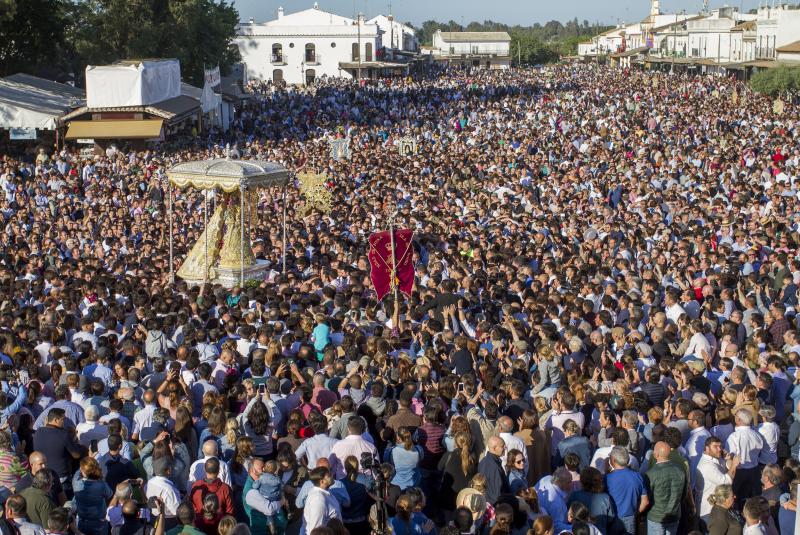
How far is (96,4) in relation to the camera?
4144 centimetres

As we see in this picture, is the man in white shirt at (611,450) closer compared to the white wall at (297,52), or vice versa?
the man in white shirt at (611,450)

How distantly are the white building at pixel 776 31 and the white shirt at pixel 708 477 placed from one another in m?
53.0

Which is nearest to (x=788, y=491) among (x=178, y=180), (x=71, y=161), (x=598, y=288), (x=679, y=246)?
(x=598, y=288)

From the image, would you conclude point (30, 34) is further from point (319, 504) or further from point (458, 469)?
point (319, 504)

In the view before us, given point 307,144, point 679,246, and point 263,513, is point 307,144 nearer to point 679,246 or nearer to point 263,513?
point 679,246

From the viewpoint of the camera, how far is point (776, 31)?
187 ft

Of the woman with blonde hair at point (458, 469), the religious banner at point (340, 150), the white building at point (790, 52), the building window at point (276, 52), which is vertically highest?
the building window at point (276, 52)

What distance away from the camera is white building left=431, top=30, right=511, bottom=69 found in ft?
376

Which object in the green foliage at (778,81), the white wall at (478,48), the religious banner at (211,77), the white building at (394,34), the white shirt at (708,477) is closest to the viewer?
the white shirt at (708,477)

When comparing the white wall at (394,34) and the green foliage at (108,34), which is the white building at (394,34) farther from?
the green foliage at (108,34)

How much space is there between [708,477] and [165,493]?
11.2ft

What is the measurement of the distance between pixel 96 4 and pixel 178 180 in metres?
29.8

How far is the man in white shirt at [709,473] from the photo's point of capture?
661cm

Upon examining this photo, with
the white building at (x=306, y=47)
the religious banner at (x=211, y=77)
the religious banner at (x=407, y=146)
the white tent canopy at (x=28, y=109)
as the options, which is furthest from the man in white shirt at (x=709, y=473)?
the white building at (x=306, y=47)
